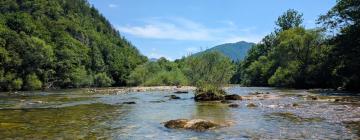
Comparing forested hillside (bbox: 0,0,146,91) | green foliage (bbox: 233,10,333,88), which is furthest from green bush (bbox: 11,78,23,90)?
green foliage (bbox: 233,10,333,88)

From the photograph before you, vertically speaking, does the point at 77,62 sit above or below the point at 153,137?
above

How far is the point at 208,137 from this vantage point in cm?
2083

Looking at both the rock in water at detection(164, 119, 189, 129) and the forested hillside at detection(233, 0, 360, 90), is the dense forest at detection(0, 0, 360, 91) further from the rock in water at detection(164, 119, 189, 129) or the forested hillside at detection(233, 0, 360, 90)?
the rock in water at detection(164, 119, 189, 129)

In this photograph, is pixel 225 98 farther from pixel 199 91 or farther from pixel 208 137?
pixel 208 137

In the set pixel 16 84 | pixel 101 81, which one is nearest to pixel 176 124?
pixel 16 84

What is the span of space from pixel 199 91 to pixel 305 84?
49379 mm

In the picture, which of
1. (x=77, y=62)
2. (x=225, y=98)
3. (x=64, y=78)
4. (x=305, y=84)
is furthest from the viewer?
(x=77, y=62)

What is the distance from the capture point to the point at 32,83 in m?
113

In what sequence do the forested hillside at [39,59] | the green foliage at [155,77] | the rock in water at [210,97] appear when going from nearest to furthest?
the rock in water at [210,97], the forested hillside at [39,59], the green foliage at [155,77]

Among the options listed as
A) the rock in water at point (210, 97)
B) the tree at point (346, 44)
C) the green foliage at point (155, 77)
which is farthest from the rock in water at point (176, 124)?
the green foliage at point (155, 77)

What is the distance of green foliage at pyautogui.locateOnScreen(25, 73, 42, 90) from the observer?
369 feet

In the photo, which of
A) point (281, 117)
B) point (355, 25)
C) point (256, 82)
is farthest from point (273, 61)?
point (281, 117)

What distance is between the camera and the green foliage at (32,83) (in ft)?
369

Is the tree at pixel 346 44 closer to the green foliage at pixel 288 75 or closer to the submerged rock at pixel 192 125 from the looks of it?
the green foliage at pixel 288 75
